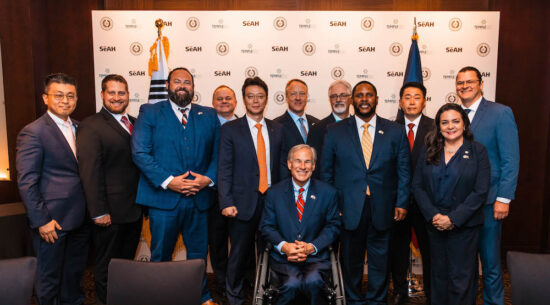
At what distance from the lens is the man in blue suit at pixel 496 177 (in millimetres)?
3029

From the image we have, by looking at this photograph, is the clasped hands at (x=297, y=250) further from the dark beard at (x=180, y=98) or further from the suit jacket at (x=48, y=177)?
the suit jacket at (x=48, y=177)

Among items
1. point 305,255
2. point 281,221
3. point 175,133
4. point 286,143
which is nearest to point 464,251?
point 305,255

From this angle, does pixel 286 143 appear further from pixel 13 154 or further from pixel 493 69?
pixel 13 154

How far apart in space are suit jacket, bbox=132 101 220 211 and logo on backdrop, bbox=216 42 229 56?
1651mm

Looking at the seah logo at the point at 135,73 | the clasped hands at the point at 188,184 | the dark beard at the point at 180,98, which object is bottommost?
the clasped hands at the point at 188,184

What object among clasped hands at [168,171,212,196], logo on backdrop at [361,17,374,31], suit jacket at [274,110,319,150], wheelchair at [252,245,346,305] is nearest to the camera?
wheelchair at [252,245,346,305]

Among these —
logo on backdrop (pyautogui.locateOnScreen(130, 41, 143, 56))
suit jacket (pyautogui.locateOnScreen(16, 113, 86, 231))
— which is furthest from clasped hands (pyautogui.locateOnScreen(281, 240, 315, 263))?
logo on backdrop (pyautogui.locateOnScreen(130, 41, 143, 56))

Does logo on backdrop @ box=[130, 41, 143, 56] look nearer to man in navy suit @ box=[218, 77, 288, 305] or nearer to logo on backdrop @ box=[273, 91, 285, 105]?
logo on backdrop @ box=[273, 91, 285, 105]

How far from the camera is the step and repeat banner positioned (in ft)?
14.9

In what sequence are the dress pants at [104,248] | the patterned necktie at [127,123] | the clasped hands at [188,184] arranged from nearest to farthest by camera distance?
the clasped hands at [188,184] → the dress pants at [104,248] → the patterned necktie at [127,123]

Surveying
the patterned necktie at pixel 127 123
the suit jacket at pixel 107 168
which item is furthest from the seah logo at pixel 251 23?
the suit jacket at pixel 107 168

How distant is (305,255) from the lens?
274cm

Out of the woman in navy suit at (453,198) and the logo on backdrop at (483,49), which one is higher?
the logo on backdrop at (483,49)

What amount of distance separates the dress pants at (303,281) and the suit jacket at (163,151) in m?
0.91
